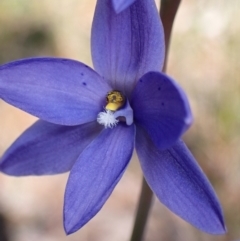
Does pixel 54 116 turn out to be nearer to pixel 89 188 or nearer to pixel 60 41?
pixel 89 188

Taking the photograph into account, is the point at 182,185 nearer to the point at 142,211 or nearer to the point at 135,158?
the point at 142,211

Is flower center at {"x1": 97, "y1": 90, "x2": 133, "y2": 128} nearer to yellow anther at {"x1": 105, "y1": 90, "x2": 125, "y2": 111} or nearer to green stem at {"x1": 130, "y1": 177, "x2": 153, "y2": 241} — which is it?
yellow anther at {"x1": 105, "y1": 90, "x2": 125, "y2": 111}

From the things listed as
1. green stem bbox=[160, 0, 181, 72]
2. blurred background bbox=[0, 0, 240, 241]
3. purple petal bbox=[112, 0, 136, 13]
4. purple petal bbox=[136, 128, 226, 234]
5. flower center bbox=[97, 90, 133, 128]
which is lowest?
blurred background bbox=[0, 0, 240, 241]

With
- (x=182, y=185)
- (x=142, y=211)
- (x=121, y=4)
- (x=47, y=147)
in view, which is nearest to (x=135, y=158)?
(x=142, y=211)

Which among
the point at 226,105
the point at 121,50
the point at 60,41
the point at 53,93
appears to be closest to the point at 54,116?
the point at 53,93

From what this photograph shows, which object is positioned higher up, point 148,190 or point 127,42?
point 127,42

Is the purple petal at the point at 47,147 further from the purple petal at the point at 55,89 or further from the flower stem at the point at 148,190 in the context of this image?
the flower stem at the point at 148,190

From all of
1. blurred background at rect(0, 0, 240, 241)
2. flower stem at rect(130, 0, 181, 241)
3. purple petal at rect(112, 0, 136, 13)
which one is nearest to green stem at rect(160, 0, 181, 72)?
flower stem at rect(130, 0, 181, 241)
